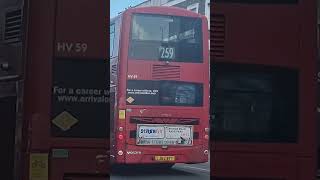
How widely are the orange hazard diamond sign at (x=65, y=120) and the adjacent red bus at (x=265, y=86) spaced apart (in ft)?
3.20

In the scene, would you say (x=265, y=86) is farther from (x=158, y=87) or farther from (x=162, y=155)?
(x=162, y=155)

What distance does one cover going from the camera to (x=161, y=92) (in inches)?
147

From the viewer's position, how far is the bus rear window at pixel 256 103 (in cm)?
393

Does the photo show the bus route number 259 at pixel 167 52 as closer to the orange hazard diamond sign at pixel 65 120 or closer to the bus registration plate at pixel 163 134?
the bus registration plate at pixel 163 134

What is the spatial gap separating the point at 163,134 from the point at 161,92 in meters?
0.27

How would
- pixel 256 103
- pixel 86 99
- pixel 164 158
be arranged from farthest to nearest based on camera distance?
pixel 256 103 < pixel 86 99 < pixel 164 158

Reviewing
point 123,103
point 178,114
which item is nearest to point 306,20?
point 178,114

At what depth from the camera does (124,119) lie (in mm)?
3727

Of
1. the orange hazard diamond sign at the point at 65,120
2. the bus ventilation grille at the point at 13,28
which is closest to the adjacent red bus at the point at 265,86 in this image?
the orange hazard diamond sign at the point at 65,120

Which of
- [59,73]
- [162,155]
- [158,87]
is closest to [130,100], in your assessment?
[158,87]

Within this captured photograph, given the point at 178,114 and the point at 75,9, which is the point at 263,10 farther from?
the point at 75,9

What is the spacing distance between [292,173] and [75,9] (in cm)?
188

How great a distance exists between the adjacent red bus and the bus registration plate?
255mm

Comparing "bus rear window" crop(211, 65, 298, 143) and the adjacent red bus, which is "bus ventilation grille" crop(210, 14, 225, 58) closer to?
the adjacent red bus
